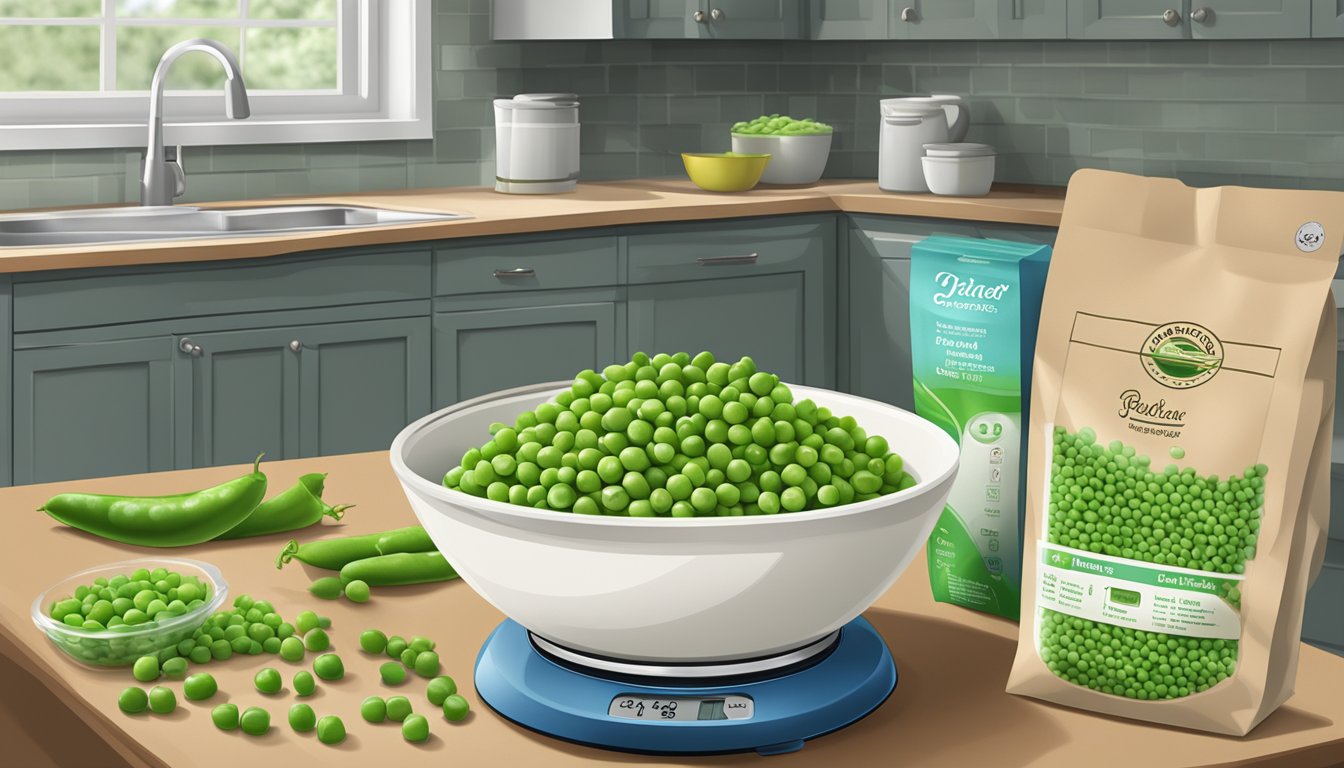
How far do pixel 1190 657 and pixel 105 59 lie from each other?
3.57 m

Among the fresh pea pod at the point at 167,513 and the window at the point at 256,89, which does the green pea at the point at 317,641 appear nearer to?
the fresh pea pod at the point at 167,513

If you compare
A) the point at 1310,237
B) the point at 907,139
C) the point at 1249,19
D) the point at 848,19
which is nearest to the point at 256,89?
the point at 848,19

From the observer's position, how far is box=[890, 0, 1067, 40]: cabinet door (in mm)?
3973

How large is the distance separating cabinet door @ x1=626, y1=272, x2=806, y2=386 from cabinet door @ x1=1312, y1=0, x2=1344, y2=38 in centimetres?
140

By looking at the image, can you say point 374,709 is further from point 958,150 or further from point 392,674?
point 958,150

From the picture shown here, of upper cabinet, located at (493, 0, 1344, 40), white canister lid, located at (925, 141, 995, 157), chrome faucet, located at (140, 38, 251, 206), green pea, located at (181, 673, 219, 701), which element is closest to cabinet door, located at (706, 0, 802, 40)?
upper cabinet, located at (493, 0, 1344, 40)

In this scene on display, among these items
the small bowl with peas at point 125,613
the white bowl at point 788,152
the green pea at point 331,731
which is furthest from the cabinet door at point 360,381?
the green pea at point 331,731

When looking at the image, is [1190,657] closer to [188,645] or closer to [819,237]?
[188,645]

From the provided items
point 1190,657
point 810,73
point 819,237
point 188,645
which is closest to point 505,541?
Result: point 188,645

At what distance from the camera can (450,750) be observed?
89 cm

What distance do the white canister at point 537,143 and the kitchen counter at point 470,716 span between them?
9.49 ft

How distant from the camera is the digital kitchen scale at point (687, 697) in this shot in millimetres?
888

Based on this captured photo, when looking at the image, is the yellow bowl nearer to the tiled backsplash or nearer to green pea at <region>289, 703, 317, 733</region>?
the tiled backsplash

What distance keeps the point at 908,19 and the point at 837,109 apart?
0.67 m
